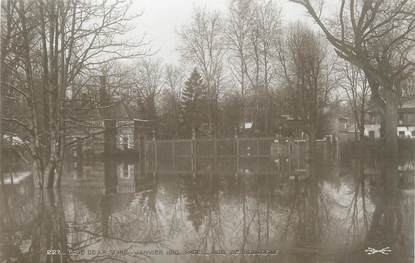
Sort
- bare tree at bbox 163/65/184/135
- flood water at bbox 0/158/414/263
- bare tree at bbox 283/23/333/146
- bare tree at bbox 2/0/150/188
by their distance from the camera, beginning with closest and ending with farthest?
flood water at bbox 0/158/414/263, bare tree at bbox 2/0/150/188, bare tree at bbox 283/23/333/146, bare tree at bbox 163/65/184/135

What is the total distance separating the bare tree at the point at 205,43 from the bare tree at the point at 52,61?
2.28 meters

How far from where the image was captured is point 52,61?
12797 millimetres

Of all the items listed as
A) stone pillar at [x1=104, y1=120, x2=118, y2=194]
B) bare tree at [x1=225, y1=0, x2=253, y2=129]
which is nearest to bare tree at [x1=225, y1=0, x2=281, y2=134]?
bare tree at [x1=225, y1=0, x2=253, y2=129]

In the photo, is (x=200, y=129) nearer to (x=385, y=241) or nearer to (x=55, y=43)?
(x=55, y=43)

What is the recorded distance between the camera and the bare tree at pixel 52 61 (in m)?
12.0

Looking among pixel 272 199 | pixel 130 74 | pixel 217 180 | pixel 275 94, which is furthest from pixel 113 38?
pixel 275 94

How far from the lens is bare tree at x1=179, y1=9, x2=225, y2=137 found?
45.4 ft

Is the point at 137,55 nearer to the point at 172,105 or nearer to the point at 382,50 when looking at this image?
the point at 382,50

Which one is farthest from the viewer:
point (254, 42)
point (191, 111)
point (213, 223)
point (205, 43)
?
point (191, 111)

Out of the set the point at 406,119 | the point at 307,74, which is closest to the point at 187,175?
the point at 406,119

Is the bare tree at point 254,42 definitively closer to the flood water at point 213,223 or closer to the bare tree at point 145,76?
the bare tree at point 145,76

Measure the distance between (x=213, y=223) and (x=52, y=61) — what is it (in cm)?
682

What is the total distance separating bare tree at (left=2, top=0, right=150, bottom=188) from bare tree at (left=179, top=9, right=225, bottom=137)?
89.7 inches

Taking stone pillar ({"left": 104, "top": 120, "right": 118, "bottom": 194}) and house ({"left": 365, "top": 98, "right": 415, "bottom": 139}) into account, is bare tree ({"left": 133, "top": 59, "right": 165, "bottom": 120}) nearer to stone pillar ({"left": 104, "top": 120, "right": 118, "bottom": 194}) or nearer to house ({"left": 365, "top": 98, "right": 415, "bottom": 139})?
stone pillar ({"left": 104, "top": 120, "right": 118, "bottom": 194})
